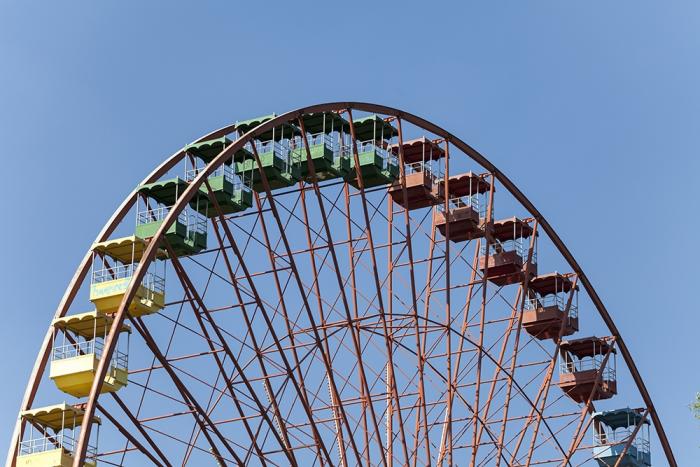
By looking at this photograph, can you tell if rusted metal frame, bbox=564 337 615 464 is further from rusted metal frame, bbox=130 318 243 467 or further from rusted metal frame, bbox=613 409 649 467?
rusted metal frame, bbox=130 318 243 467

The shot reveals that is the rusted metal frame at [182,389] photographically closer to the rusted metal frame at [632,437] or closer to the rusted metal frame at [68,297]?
the rusted metal frame at [68,297]

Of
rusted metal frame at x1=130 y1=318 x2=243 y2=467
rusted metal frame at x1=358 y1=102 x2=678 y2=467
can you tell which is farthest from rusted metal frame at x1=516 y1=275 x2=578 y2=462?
rusted metal frame at x1=130 y1=318 x2=243 y2=467

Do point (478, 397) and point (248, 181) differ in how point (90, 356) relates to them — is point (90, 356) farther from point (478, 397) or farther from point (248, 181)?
point (478, 397)

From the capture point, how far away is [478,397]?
2571 inches

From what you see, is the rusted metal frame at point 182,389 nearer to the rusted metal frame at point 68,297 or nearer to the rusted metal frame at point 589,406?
the rusted metal frame at point 68,297

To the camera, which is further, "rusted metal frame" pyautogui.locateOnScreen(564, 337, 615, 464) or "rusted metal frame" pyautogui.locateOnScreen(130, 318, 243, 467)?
"rusted metal frame" pyautogui.locateOnScreen(564, 337, 615, 464)

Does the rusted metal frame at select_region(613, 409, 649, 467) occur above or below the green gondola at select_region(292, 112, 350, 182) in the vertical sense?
below

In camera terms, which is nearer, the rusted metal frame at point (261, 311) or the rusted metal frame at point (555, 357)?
the rusted metal frame at point (261, 311)

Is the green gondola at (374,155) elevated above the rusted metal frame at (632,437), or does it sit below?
above

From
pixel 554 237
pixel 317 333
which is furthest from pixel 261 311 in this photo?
pixel 554 237

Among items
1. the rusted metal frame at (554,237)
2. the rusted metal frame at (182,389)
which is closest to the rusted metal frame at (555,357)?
the rusted metal frame at (554,237)

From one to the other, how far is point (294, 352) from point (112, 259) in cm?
687

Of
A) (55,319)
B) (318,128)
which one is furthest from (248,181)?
(55,319)

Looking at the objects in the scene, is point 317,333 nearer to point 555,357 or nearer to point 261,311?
point 261,311
